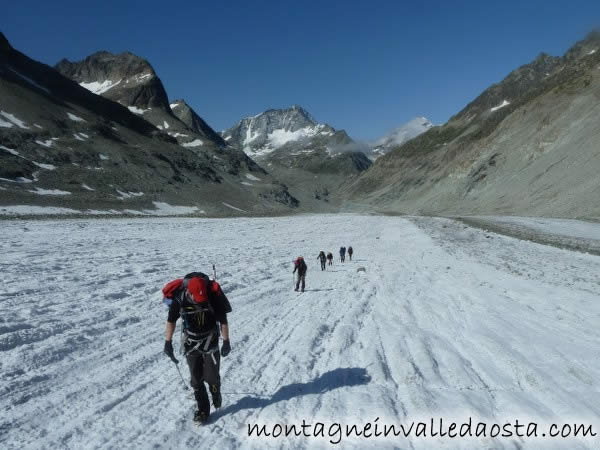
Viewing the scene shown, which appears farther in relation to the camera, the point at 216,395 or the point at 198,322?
the point at 216,395

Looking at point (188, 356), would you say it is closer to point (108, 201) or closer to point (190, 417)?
point (190, 417)

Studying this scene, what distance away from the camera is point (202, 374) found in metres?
6.10

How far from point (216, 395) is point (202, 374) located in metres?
0.43

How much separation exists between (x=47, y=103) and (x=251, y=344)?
478 ft

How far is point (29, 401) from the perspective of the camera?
253 inches

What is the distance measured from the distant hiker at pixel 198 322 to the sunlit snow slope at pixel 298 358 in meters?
0.68

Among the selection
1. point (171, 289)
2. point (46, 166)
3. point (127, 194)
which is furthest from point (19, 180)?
point (171, 289)

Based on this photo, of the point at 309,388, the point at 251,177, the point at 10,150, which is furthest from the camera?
the point at 251,177

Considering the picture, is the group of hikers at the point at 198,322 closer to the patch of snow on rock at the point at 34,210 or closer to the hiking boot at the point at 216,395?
the hiking boot at the point at 216,395

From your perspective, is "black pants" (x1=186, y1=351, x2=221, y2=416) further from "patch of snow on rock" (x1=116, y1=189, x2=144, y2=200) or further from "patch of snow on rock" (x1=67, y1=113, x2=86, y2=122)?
"patch of snow on rock" (x1=67, y1=113, x2=86, y2=122)

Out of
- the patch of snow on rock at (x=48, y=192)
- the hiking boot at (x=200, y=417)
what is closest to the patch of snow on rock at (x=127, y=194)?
the patch of snow on rock at (x=48, y=192)

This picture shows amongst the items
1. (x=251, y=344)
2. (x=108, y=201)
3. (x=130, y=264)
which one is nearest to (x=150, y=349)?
(x=251, y=344)

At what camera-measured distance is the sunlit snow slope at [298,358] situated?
19.7 feet

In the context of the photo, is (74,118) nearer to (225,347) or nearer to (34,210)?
(34,210)
